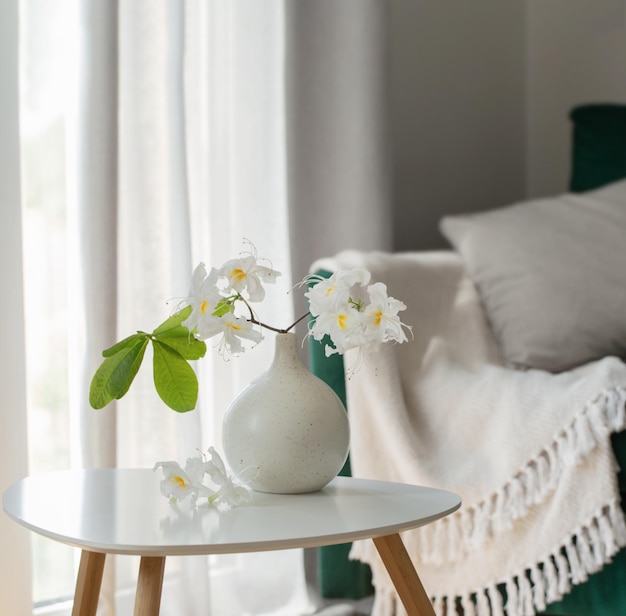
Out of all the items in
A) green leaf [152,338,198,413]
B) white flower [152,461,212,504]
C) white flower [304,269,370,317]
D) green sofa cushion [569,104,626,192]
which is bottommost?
white flower [152,461,212,504]

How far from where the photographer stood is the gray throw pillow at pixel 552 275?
63.8 inches

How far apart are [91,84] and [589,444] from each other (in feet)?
2.98

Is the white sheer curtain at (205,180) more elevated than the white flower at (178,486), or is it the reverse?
the white sheer curtain at (205,180)

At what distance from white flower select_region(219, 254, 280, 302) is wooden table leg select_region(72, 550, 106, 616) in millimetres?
362

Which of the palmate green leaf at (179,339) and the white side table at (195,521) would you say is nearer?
Result: the white side table at (195,521)

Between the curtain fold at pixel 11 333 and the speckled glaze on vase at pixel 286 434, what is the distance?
0.54 metres

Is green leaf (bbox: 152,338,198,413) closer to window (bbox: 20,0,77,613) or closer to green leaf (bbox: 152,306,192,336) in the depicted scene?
green leaf (bbox: 152,306,192,336)

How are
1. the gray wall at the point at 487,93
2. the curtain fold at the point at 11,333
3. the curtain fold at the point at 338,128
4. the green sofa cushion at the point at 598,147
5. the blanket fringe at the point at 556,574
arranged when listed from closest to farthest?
1. the blanket fringe at the point at 556,574
2. the curtain fold at the point at 11,333
3. the curtain fold at the point at 338,128
4. the green sofa cushion at the point at 598,147
5. the gray wall at the point at 487,93

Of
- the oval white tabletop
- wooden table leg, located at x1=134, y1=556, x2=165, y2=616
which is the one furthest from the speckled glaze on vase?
wooden table leg, located at x1=134, y1=556, x2=165, y2=616

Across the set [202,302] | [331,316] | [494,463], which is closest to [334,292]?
[331,316]

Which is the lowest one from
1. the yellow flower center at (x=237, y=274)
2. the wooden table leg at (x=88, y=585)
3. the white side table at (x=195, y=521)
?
the wooden table leg at (x=88, y=585)

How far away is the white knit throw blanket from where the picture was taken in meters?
1.28

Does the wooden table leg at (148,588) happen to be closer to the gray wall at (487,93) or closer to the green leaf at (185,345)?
the green leaf at (185,345)

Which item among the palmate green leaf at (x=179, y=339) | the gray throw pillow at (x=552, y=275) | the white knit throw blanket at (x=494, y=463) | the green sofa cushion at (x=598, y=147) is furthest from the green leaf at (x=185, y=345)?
the green sofa cushion at (x=598, y=147)
